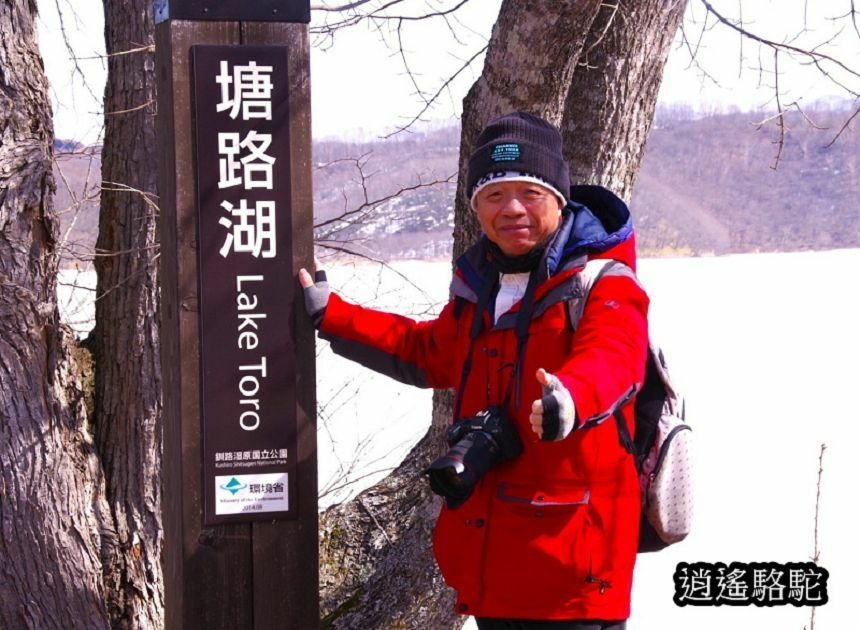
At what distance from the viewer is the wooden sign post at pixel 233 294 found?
9.57 feet

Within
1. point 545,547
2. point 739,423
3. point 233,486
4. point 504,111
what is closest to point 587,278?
point 545,547

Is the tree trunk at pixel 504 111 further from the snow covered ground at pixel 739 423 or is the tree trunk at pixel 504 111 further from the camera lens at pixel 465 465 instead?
the camera lens at pixel 465 465

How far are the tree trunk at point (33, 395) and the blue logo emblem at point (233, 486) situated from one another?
127cm

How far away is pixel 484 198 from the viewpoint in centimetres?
281

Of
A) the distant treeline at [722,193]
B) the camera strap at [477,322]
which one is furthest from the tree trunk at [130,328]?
the distant treeline at [722,193]

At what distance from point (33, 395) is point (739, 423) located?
1177 centimetres

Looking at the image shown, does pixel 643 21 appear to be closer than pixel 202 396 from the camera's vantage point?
No

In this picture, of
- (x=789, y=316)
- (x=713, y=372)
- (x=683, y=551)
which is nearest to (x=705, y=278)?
(x=789, y=316)

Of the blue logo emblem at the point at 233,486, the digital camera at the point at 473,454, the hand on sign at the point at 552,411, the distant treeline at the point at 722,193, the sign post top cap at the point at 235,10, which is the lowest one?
the blue logo emblem at the point at 233,486

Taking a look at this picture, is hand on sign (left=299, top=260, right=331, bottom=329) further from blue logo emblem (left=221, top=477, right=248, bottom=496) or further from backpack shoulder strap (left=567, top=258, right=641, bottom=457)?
backpack shoulder strap (left=567, top=258, right=641, bottom=457)

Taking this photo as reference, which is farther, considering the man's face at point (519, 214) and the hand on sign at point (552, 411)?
the man's face at point (519, 214)

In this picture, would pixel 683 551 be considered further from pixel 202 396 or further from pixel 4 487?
pixel 202 396

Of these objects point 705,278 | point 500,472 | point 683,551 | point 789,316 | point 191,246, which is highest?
point 705,278

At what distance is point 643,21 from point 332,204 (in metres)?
38.8
